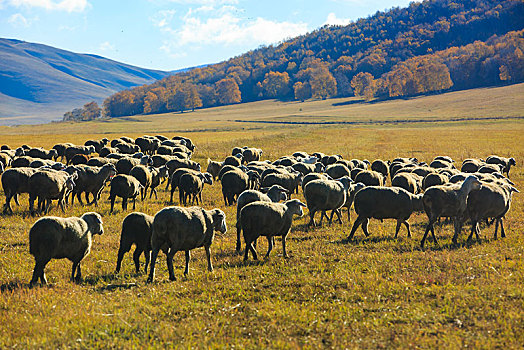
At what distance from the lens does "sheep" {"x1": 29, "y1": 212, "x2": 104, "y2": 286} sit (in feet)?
29.6

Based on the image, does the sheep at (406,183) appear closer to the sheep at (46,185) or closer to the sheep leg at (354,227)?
the sheep leg at (354,227)

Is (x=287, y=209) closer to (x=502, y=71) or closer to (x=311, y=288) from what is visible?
(x=311, y=288)

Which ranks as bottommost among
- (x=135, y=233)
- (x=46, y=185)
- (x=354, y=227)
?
(x=354, y=227)

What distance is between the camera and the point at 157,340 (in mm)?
6820

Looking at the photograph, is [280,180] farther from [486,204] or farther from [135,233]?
[135,233]

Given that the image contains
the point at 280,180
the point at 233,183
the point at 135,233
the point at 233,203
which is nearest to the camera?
the point at 135,233

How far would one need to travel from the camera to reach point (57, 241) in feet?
30.0

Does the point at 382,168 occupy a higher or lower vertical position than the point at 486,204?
lower

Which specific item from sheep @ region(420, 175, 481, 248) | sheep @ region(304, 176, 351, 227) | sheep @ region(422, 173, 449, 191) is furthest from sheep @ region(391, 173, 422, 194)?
sheep @ region(420, 175, 481, 248)

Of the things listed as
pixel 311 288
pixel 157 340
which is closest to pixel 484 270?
pixel 311 288

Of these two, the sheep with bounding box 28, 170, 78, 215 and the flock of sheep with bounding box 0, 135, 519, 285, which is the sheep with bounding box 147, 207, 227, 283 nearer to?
the flock of sheep with bounding box 0, 135, 519, 285

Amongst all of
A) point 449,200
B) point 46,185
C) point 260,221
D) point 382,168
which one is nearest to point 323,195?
point 449,200

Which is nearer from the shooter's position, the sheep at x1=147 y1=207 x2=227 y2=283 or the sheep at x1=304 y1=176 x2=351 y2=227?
the sheep at x1=147 y1=207 x2=227 y2=283

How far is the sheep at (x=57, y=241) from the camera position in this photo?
9.03 m
